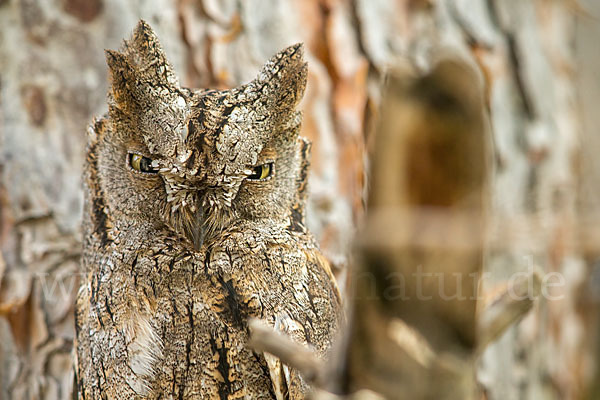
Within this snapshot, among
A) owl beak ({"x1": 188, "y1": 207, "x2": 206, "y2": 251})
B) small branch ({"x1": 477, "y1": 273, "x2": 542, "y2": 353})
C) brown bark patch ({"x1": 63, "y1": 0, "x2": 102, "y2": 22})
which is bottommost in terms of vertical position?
small branch ({"x1": 477, "y1": 273, "x2": 542, "y2": 353})

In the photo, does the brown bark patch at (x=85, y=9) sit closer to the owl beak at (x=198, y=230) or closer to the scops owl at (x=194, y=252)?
the scops owl at (x=194, y=252)

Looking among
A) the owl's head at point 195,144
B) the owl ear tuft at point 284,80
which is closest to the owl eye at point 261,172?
the owl's head at point 195,144

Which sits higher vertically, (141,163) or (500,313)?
(141,163)

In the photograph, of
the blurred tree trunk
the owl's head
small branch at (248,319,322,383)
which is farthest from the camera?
the blurred tree trunk

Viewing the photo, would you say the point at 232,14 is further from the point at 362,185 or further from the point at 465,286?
the point at 465,286

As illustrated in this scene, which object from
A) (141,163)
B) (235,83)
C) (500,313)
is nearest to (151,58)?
(141,163)

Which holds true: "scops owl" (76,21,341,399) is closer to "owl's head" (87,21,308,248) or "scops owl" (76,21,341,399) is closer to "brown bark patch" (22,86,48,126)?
"owl's head" (87,21,308,248)

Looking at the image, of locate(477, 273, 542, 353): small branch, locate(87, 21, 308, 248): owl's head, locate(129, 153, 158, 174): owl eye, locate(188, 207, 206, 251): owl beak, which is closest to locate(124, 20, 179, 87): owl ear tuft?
locate(87, 21, 308, 248): owl's head

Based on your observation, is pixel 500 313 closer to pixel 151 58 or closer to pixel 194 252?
pixel 194 252
